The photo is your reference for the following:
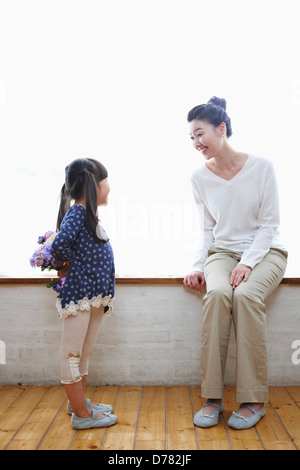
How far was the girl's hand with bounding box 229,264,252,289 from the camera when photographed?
195cm

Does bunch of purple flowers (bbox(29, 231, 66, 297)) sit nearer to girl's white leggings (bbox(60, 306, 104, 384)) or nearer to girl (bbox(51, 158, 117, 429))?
girl (bbox(51, 158, 117, 429))

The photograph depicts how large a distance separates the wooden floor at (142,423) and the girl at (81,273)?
111 mm

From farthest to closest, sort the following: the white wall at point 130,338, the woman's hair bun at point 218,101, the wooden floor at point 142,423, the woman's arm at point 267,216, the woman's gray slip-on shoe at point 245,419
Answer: the white wall at point 130,338
the woman's hair bun at point 218,101
the woman's arm at point 267,216
the woman's gray slip-on shoe at point 245,419
the wooden floor at point 142,423

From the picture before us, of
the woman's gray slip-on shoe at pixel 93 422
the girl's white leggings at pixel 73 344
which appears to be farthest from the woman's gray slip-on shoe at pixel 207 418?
the girl's white leggings at pixel 73 344

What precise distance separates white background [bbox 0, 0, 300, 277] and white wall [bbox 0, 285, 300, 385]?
0.15 meters

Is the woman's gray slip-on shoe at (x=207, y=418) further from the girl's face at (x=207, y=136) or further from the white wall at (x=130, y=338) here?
the girl's face at (x=207, y=136)

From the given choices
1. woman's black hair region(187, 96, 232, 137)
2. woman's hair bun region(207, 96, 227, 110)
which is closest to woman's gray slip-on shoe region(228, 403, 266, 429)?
woman's black hair region(187, 96, 232, 137)

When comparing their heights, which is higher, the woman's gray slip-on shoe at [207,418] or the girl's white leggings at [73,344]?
the girl's white leggings at [73,344]

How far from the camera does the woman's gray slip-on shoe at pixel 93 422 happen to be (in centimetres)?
181

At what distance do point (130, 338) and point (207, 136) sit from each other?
1052 mm

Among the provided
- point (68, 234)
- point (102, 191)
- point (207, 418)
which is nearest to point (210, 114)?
point (102, 191)

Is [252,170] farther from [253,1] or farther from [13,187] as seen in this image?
[13,187]

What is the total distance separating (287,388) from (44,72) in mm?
2024
